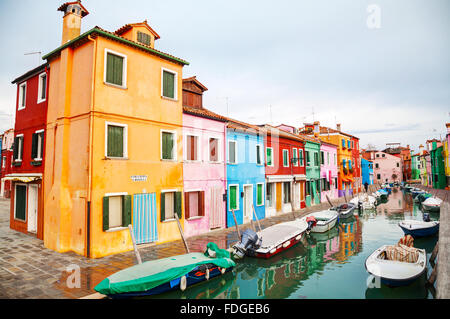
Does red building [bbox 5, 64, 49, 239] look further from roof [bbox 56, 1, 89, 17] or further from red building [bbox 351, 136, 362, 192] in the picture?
red building [bbox 351, 136, 362, 192]

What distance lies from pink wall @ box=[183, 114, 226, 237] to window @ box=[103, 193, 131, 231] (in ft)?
11.7

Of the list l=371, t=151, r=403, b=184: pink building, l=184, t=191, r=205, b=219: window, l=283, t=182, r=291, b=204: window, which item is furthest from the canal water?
l=371, t=151, r=403, b=184: pink building

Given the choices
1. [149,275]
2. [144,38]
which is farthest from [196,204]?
[144,38]

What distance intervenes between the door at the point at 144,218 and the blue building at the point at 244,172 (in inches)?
234

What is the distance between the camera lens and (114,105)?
38.4ft

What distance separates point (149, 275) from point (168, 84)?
9578 mm

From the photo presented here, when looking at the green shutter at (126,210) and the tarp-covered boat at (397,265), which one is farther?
the green shutter at (126,210)

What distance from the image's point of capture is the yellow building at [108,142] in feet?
36.3

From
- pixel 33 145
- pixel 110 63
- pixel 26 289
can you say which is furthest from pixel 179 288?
pixel 33 145

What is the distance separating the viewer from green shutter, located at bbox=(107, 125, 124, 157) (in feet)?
37.8

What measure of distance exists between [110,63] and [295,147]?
1926cm

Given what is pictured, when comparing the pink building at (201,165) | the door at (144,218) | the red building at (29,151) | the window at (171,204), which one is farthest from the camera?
the pink building at (201,165)

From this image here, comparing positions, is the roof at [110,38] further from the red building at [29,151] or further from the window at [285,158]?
the window at [285,158]

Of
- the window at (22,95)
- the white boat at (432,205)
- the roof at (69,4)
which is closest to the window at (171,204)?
the roof at (69,4)
